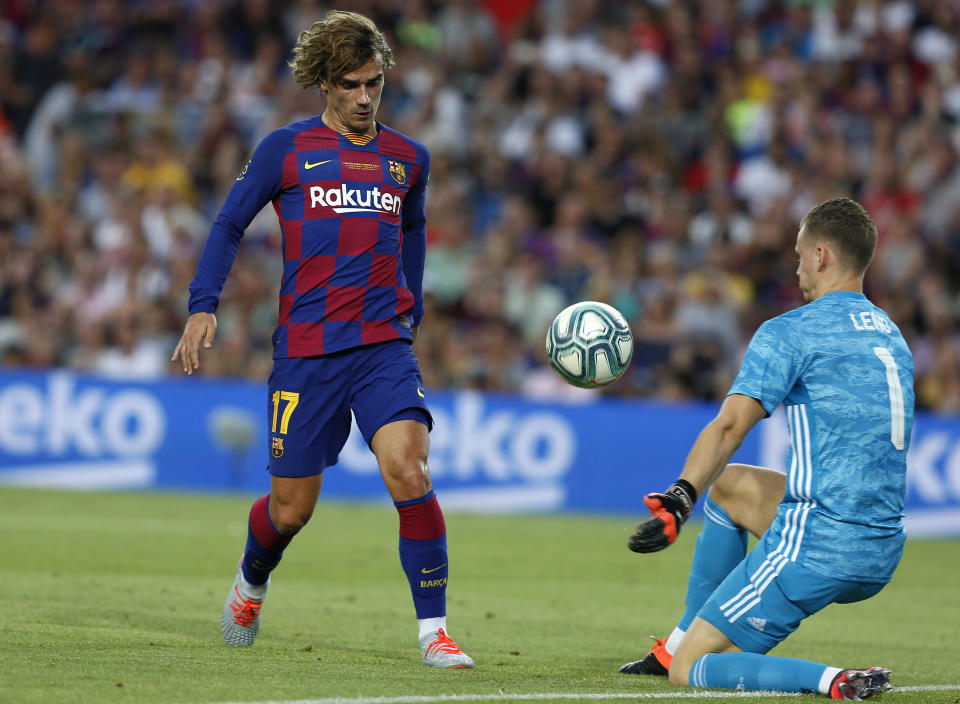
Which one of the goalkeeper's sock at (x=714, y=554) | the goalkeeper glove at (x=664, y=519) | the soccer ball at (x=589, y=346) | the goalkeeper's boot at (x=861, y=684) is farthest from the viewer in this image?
the soccer ball at (x=589, y=346)

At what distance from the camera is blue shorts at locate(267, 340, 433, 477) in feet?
20.3

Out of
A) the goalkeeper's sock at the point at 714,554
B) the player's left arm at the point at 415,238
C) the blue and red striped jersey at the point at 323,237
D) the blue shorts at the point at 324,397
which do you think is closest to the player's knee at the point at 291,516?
the blue shorts at the point at 324,397

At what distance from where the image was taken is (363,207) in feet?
20.8

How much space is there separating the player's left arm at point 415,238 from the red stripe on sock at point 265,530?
1.05 meters

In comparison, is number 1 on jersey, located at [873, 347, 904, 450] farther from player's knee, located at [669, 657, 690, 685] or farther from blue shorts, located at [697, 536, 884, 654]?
player's knee, located at [669, 657, 690, 685]

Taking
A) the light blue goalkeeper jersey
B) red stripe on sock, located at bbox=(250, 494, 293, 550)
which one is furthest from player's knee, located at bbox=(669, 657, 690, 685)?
red stripe on sock, located at bbox=(250, 494, 293, 550)

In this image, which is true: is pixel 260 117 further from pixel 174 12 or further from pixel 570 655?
pixel 570 655

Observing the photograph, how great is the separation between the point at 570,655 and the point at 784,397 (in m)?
1.90

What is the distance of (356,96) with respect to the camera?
6285 mm

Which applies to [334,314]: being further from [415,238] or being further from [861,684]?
[861,684]

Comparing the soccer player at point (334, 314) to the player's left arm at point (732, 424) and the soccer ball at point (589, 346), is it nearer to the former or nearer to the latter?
the soccer ball at point (589, 346)

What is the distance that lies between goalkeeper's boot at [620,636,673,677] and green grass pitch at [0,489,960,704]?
3.9 inches

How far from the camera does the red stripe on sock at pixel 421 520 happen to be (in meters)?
6.08

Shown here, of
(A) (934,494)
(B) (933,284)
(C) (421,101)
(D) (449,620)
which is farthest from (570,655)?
(C) (421,101)
